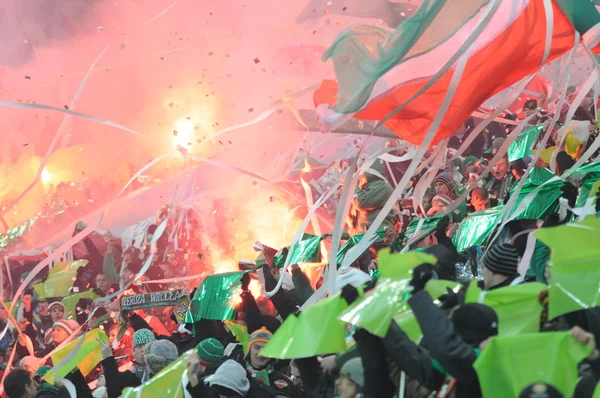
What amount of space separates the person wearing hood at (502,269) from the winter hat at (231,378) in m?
1.21

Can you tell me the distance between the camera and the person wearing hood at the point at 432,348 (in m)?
2.79

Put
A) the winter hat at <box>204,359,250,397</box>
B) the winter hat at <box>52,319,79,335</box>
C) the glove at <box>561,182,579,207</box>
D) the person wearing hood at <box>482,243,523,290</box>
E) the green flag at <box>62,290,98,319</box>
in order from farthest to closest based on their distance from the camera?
the green flag at <box>62,290,98,319</box> → the winter hat at <box>52,319,79,335</box> → the glove at <box>561,182,579,207</box> → the winter hat at <box>204,359,250,397</box> → the person wearing hood at <box>482,243,523,290</box>

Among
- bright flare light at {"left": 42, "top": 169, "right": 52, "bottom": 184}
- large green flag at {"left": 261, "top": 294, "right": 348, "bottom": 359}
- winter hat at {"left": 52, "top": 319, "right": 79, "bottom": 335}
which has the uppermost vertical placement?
large green flag at {"left": 261, "top": 294, "right": 348, "bottom": 359}

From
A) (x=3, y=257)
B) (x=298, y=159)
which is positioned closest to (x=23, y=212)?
(x=3, y=257)

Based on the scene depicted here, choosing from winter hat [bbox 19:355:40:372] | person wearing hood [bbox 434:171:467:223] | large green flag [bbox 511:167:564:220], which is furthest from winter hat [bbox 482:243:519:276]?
winter hat [bbox 19:355:40:372]

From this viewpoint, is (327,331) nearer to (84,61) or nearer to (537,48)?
(537,48)

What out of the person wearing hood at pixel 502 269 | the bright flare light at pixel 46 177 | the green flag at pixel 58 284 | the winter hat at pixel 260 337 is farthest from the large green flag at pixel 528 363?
the bright flare light at pixel 46 177

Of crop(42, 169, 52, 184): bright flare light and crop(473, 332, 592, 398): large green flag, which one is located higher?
crop(473, 332, 592, 398): large green flag

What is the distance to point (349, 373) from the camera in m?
3.17

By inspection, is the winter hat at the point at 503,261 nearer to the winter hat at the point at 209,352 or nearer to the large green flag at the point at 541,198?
the large green flag at the point at 541,198

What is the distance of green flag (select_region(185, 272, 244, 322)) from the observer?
18.9 feet

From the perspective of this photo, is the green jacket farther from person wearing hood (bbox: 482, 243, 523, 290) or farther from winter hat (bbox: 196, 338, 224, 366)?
person wearing hood (bbox: 482, 243, 523, 290)

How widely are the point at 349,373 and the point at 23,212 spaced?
9.72 meters

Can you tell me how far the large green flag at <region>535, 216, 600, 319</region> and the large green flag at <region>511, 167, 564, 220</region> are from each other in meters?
1.29
